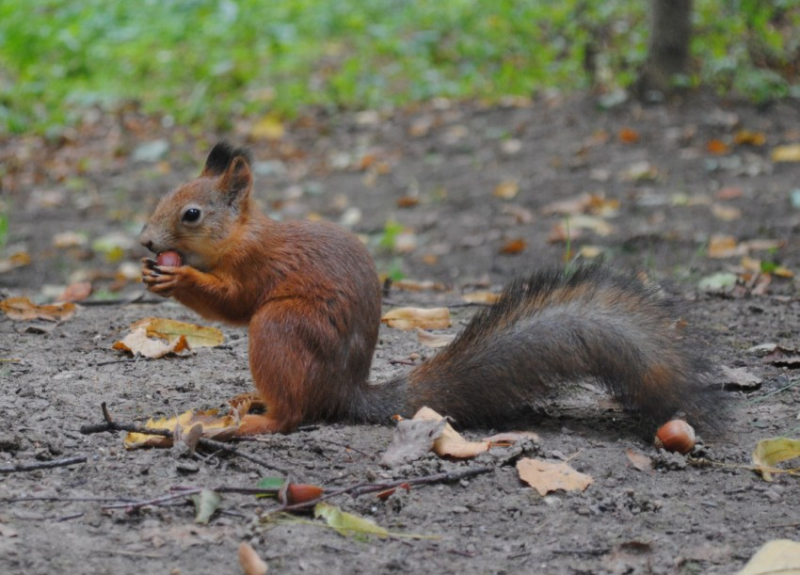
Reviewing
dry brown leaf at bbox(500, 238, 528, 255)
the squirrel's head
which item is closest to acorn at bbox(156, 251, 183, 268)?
the squirrel's head

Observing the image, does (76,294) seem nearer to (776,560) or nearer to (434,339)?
(434,339)

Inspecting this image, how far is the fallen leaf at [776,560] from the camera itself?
189 cm

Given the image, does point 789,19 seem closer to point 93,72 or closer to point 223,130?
point 223,130

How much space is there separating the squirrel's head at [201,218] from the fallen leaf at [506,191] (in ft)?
12.6

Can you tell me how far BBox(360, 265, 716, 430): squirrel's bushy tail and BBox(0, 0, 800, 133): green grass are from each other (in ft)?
18.4

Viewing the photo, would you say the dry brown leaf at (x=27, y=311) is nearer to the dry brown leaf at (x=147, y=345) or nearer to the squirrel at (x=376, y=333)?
the dry brown leaf at (x=147, y=345)

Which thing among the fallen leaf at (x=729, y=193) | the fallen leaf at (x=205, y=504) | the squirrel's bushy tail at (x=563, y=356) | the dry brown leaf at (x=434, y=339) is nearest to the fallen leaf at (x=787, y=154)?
the fallen leaf at (x=729, y=193)

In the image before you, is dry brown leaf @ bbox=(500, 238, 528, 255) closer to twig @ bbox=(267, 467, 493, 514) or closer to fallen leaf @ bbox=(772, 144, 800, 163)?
fallen leaf @ bbox=(772, 144, 800, 163)

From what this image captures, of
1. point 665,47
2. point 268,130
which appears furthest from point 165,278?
point 268,130

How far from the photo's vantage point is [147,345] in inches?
128

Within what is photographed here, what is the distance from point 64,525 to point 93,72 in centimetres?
960

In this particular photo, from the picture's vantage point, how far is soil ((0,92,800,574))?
2.04m

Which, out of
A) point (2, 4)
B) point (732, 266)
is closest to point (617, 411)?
point (732, 266)

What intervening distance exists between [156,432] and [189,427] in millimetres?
111
